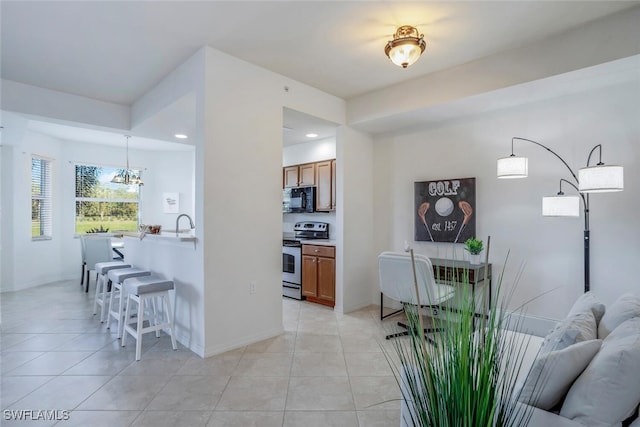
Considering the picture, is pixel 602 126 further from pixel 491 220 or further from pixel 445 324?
pixel 445 324

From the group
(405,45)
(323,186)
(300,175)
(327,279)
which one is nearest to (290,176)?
(300,175)

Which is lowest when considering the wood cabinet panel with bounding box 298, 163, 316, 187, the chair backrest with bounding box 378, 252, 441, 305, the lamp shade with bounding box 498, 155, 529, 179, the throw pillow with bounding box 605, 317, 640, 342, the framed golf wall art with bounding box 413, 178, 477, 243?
the chair backrest with bounding box 378, 252, 441, 305

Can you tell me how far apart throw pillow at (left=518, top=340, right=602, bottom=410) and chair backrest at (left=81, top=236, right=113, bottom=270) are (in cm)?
615

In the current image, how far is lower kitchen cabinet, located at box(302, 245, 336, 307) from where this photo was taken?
4340mm

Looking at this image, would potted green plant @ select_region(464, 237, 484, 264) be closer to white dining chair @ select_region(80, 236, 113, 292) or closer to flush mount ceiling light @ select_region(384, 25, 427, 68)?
flush mount ceiling light @ select_region(384, 25, 427, 68)

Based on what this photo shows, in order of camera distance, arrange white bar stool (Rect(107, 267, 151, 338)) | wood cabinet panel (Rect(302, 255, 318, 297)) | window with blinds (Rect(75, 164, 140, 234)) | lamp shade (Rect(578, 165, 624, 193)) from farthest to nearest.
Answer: window with blinds (Rect(75, 164, 140, 234)), wood cabinet panel (Rect(302, 255, 318, 297)), white bar stool (Rect(107, 267, 151, 338)), lamp shade (Rect(578, 165, 624, 193))

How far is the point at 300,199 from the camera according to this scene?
536 centimetres

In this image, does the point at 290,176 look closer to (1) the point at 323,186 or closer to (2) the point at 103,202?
(1) the point at 323,186

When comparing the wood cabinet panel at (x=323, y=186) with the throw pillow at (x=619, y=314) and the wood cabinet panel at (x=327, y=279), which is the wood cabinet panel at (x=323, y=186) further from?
the throw pillow at (x=619, y=314)

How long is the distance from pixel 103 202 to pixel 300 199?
4.44 meters

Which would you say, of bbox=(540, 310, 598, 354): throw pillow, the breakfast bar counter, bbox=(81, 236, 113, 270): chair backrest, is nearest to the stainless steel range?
the breakfast bar counter

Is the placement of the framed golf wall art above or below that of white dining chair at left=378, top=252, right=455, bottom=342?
above

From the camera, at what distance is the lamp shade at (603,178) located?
2328mm

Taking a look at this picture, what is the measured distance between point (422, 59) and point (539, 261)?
237 centimetres
